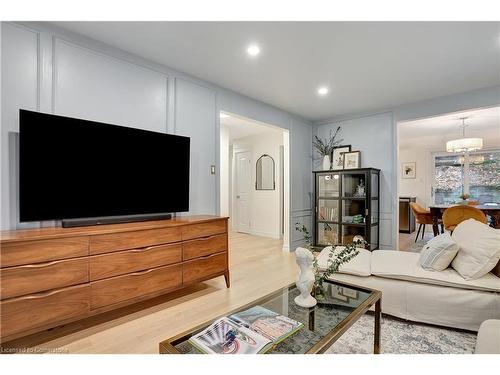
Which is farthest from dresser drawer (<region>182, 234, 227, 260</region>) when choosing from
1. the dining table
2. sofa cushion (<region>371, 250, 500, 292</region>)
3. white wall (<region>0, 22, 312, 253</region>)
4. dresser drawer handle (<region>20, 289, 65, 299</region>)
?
the dining table

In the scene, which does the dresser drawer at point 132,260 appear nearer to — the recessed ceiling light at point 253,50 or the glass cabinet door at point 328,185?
the recessed ceiling light at point 253,50

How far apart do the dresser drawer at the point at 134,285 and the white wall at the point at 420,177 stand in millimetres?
7089

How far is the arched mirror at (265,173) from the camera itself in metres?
5.79

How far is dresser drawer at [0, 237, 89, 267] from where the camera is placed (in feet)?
5.18

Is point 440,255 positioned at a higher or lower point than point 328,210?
lower

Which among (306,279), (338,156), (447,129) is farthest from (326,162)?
(306,279)

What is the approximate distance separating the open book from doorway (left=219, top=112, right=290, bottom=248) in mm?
3833

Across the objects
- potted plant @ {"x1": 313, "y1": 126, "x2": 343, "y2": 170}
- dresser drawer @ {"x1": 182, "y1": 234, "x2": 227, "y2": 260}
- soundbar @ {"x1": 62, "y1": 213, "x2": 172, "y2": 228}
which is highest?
potted plant @ {"x1": 313, "y1": 126, "x2": 343, "y2": 170}

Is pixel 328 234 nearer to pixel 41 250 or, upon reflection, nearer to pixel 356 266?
pixel 356 266

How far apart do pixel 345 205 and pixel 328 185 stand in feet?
1.41

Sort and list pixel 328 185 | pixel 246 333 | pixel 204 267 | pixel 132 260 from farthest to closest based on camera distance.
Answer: pixel 328 185 < pixel 204 267 < pixel 132 260 < pixel 246 333

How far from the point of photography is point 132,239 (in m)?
2.10

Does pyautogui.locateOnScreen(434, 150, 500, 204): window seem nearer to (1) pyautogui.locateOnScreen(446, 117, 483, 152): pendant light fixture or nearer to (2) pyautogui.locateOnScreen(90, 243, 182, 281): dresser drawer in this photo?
(1) pyautogui.locateOnScreen(446, 117, 483, 152): pendant light fixture

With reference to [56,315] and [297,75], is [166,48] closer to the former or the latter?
[297,75]
